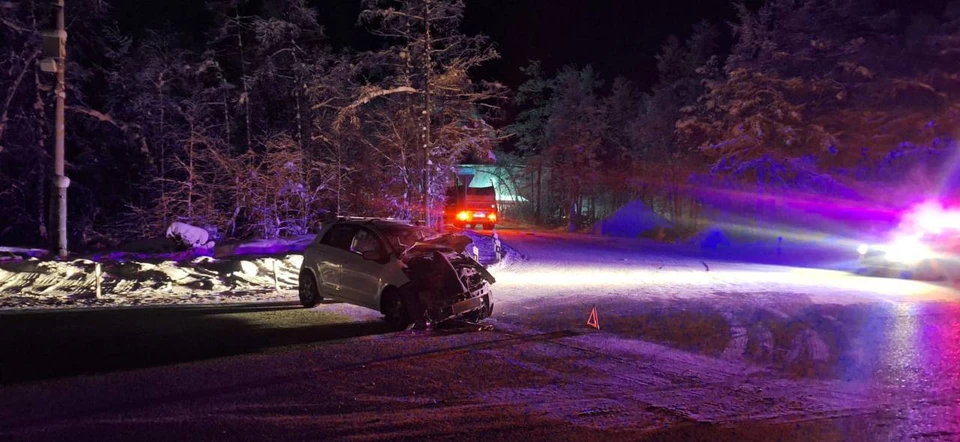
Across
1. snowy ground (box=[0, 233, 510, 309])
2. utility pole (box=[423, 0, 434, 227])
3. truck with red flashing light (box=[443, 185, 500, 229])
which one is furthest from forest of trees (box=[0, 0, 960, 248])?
snowy ground (box=[0, 233, 510, 309])

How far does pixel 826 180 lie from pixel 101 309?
28064 mm

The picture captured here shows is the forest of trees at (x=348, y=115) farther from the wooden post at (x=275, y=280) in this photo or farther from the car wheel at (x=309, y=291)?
the car wheel at (x=309, y=291)

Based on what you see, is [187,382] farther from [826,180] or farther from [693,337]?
[826,180]

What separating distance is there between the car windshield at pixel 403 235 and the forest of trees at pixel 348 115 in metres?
11.7

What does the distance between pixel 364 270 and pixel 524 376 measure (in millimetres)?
4172

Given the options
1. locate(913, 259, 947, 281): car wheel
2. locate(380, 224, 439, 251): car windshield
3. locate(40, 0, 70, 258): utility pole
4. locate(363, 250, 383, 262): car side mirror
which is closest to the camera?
locate(363, 250, 383, 262): car side mirror

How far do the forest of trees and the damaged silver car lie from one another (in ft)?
38.9

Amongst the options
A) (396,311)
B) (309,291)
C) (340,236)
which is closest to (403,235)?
(340,236)

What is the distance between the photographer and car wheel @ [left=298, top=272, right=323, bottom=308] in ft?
38.7

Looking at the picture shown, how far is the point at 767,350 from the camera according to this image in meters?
8.66

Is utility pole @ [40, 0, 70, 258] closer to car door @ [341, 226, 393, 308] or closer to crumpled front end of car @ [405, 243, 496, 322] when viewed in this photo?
car door @ [341, 226, 393, 308]

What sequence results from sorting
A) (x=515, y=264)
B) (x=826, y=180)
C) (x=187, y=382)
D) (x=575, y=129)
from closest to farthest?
(x=187, y=382) < (x=515, y=264) < (x=826, y=180) < (x=575, y=129)

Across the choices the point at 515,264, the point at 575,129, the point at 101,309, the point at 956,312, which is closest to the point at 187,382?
the point at 101,309

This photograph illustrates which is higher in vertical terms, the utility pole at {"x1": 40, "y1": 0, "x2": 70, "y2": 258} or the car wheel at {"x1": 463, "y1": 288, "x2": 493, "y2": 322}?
the utility pole at {"x1": 40, "y1": 0, "x2": 70, "y2": 258}
